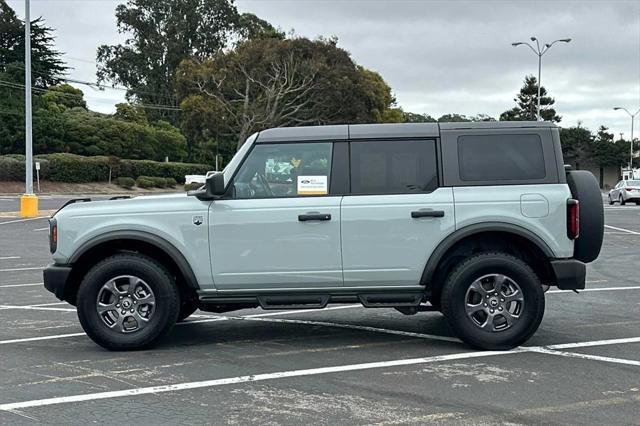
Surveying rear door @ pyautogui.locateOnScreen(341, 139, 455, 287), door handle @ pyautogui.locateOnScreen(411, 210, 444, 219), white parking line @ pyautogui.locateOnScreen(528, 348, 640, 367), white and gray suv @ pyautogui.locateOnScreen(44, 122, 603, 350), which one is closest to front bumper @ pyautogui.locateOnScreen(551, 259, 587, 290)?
white and gray suv @ pyautogui.locateOnScreen(44, 122, 603, 350)

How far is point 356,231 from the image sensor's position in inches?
258

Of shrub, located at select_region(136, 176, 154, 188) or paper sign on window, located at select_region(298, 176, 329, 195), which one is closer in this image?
paper sign on window, located at select_region(298, 176, 329, 195)

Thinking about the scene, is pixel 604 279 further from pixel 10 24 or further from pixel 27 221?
pixel 10 24

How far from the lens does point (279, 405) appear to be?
5047 mm

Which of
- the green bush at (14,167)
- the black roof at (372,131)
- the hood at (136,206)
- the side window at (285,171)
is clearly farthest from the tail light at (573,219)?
the green bush at (14,167)

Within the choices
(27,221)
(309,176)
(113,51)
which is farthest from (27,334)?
(113,51)

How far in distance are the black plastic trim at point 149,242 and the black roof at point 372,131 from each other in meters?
1.27

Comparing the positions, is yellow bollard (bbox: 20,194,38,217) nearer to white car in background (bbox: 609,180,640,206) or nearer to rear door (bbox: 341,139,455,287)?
rear door (bbox: 341,139,455,287)

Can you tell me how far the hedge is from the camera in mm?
52781

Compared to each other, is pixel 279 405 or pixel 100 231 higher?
pixel 100 231

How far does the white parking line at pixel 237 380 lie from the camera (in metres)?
5.16

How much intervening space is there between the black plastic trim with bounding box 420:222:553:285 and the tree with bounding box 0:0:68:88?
59764 mm

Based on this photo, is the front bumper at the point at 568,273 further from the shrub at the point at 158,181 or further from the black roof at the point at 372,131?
the shrub at the point at 158,181

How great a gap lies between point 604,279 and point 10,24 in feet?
206
